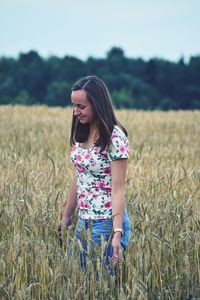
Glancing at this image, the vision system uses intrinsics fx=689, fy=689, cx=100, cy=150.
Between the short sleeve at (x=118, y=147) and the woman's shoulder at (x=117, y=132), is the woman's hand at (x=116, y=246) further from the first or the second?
the woman's shoulder at (x=117, y=132)

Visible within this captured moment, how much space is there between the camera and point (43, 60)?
54344 millimetres

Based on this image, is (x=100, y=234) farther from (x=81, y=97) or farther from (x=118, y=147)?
(x=81, y=97)

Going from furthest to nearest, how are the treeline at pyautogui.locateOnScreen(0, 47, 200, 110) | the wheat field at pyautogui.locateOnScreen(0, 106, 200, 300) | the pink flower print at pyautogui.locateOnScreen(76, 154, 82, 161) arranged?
the treeline at pyautogui.locateOnScreen(0, 47, 200, 110), the pink flower print at pyautogui.locateOnScreen(76, 154, 82, 161), the wheat field at pyautogui.locateOnScreen(0, 106, 200, 300)

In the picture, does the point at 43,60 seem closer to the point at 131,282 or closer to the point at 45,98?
the point at 45,98

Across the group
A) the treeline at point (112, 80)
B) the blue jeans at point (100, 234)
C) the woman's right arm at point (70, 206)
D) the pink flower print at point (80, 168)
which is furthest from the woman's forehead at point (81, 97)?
the treeline at point (112, 80)

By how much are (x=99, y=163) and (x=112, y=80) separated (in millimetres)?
47710

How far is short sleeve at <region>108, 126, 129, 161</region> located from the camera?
3.28 m

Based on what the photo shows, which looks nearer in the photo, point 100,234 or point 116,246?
point 116,246

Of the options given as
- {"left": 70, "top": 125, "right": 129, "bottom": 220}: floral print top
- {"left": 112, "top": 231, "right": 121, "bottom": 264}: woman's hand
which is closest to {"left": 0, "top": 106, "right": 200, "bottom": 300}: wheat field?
{"left": 112, "top": 231, "right": 121, "bottom": 264}: woman's hand

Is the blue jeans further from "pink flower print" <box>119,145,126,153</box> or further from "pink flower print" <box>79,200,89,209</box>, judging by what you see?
"pink flower print" <box>119,145,126,153</box>

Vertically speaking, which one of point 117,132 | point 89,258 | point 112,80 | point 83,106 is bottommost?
point 89,258

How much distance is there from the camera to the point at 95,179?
3396 mm

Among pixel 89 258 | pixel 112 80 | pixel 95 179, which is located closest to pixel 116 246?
pixel 89 258

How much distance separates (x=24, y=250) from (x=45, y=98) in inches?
1755
